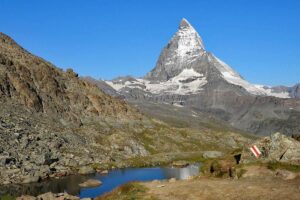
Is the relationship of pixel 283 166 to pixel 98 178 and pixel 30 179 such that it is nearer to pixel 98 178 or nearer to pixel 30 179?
pixel 30 179

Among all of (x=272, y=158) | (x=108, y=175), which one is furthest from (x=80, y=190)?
(x=272, y=158)

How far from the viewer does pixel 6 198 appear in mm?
100750

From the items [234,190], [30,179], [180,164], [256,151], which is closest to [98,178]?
[30,179]

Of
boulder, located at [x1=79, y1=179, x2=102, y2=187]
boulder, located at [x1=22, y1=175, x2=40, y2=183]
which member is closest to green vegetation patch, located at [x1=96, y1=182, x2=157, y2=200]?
boulder, located at [x1=79, y1=179, x2=102, y2=187]

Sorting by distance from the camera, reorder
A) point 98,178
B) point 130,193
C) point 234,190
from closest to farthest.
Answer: point 234,190 < point 130,193 < point 98,178

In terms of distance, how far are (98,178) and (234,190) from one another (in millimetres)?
104444

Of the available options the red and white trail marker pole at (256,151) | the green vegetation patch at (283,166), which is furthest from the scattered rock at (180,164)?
the green vegetation patch at (283,166)

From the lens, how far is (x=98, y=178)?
139 m

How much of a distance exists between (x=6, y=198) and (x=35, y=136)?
69626mm

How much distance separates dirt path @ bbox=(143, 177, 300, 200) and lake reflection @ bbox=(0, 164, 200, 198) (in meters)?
63.5

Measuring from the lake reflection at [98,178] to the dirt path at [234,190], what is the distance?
208 feet

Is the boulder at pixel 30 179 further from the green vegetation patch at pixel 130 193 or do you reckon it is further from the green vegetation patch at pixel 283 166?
the green vegetation patch at pixel 283 166

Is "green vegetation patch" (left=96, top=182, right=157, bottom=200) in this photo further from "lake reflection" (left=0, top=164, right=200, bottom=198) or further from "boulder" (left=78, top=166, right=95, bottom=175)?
"boulder" (left=78, top=166, right=95, bottom=175)

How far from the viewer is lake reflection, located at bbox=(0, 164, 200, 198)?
112 m
